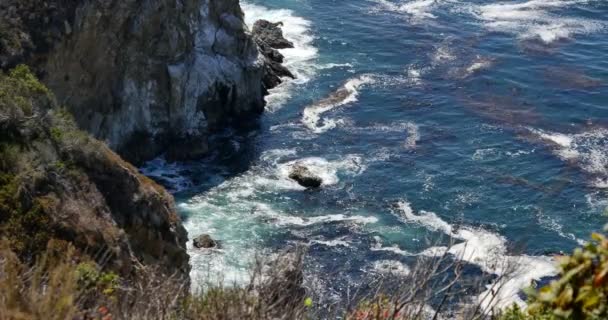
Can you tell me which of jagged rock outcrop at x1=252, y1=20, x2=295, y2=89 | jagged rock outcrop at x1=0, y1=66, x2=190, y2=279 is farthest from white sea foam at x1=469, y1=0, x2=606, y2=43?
jagged rock outcrop at x1=0, y1=66, x2=190, y2=279

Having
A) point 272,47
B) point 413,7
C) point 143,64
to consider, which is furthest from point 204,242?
point 413,7

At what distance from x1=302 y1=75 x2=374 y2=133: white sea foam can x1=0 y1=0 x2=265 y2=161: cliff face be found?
13.3ft

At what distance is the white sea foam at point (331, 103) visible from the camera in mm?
59125

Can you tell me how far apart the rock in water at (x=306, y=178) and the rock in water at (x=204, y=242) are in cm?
918

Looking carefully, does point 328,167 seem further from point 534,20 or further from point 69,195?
point 534,20

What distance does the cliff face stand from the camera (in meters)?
42.4

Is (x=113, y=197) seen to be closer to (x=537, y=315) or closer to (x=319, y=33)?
(x=537, y=315)

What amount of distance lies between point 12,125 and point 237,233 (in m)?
18.5

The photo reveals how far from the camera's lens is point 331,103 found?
62.3 metres

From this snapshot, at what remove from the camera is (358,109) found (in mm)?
61531

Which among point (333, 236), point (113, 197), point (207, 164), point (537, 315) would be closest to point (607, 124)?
point (333, 236)

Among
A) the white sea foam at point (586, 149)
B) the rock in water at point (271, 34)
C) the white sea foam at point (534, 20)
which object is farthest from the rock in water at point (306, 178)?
the white sea foam at point (534, 20)

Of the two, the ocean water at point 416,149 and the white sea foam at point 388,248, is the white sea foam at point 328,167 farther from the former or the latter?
the white sea foam at point 388,248

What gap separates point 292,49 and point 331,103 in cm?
1192
